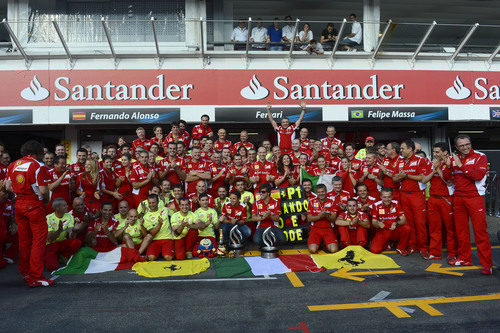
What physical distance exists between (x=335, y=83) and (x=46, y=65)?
9318 millimetres

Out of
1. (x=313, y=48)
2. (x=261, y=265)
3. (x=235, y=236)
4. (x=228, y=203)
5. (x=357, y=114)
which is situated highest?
(x=313, y=48)

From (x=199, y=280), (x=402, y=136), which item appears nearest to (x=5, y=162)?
(x=199, y=280)

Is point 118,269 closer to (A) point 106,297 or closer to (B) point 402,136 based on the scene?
(A) point 106,297

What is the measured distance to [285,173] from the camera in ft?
27.5

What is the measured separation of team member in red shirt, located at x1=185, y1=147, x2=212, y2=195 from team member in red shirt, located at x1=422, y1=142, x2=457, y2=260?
4549mm

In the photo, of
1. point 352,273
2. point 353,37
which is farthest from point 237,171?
point 353,37

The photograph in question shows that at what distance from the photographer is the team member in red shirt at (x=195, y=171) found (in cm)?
831

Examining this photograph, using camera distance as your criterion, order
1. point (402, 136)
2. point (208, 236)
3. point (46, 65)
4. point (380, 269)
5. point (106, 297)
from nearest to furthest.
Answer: point (106, 297) < point (380, 269) < point (208, 236) < point (46, 65) < point (402, 136)

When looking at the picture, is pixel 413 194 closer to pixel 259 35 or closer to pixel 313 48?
pixel 313 48

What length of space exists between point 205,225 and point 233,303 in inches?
103

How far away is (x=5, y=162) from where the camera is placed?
757 centimetres

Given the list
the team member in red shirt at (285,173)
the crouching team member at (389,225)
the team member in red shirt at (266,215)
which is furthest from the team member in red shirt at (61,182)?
the crouching team member at (389,225)

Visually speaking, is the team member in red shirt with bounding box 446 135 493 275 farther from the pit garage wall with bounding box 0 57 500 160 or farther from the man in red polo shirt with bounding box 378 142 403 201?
the pit garage wall with bounding box 0 57 500 160

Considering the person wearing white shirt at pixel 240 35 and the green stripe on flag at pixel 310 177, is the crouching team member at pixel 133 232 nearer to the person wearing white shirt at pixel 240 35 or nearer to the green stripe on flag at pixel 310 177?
the green stripe on flag at pixel 310 177
